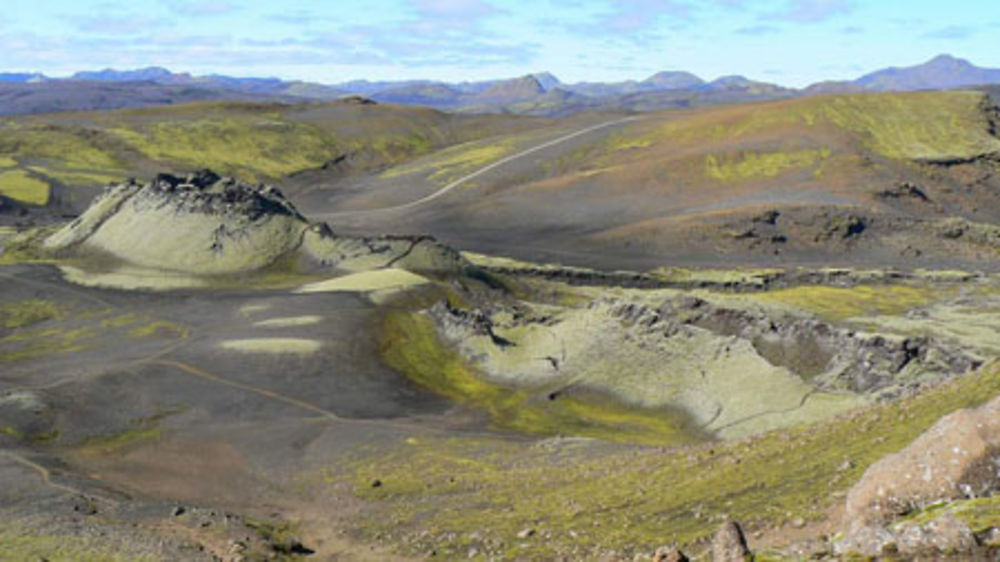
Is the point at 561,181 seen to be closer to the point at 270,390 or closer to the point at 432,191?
the point at 432,191

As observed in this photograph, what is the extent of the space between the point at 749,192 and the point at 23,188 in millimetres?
129712

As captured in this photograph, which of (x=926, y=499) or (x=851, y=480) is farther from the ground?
(x=926, y=499)

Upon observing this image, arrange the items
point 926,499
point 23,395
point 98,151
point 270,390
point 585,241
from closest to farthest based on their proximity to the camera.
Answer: point 926,499 < point 23,395 < point 270,390 < point 585,241 < point 98,151

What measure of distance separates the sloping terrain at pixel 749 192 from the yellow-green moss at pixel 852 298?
1730 cm

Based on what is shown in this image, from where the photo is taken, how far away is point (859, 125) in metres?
165

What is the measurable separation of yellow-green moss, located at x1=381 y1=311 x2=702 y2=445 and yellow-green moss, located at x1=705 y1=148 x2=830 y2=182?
98462mm

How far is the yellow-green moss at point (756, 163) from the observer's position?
150000mm

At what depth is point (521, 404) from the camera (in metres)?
54.0

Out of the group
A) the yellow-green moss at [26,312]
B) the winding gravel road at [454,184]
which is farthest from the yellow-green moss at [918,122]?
the yellow-green moss at [26,312]

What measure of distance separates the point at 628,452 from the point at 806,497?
15.0 metres

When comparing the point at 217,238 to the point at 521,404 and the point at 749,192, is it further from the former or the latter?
the point at 749,192

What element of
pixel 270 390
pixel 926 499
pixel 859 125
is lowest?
pixel 270 390

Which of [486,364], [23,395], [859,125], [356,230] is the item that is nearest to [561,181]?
[356,230]

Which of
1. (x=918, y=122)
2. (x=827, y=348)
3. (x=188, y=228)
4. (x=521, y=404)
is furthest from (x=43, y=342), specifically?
(x=918, y=122)
